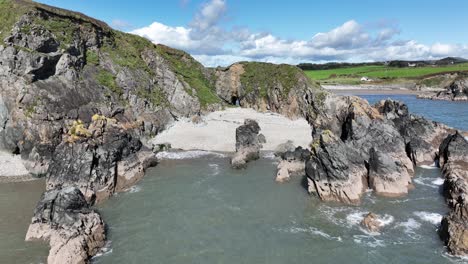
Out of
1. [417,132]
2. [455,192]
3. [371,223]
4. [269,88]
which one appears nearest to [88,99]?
[269,88]

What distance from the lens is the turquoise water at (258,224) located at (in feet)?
87.3

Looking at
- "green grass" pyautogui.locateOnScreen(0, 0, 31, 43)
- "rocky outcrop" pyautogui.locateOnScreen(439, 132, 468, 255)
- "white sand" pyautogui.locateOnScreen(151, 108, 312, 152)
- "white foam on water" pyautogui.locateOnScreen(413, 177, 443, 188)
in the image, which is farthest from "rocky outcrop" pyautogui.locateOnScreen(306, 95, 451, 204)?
"green grass" pyautogui.locateOnScreen(0, 0, 31, 43)

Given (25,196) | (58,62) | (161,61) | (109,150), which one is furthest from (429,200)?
(161,61)

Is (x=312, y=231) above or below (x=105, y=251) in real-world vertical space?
below

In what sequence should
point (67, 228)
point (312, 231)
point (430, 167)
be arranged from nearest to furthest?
point (67, 228)
point (312, 231)
point (430, 167)

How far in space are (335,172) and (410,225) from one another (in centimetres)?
819

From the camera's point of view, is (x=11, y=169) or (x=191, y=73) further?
(x=191, y=73)

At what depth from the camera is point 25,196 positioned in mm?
37906

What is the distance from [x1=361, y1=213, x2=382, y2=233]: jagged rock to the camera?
30062 mm

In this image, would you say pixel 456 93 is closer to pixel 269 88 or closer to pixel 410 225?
pixel 269 88

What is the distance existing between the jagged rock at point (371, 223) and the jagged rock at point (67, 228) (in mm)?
20873

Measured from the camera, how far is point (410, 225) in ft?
102

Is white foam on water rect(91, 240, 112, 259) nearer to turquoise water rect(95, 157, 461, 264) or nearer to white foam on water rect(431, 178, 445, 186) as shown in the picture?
turquoise water rect(95, 157, 461, 264)

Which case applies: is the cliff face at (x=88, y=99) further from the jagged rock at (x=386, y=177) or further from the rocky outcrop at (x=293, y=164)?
the jagged rock at (x=386, y=177)
